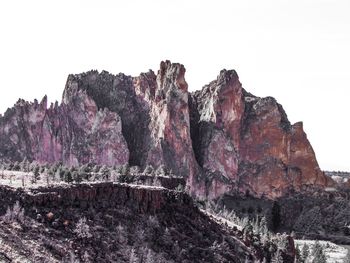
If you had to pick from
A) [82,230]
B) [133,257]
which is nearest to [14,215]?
[82,230]

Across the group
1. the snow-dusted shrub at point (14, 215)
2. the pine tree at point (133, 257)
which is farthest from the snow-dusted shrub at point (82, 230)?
the snow-dusted shrub at point (14, 215)

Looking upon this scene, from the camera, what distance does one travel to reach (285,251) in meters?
182

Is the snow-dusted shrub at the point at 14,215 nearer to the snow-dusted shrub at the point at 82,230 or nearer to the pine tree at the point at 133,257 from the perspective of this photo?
the snow-dusted shrub at the point at 82,230

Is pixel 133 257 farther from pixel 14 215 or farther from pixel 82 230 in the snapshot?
pixel 14 215

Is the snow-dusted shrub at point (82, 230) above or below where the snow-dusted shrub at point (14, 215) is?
below

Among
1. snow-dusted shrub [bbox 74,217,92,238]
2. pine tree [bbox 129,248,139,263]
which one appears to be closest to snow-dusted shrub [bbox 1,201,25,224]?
snow-dusted shrub [bbox 74,217,92,238]

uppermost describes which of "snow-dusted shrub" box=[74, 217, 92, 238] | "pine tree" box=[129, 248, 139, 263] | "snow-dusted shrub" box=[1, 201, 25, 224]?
"snow-dusted shrub" box=[1, 201, 25, 224]

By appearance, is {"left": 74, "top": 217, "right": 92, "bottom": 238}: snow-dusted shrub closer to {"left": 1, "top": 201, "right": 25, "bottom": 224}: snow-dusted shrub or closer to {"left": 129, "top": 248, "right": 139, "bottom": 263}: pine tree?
{"left": 129, "top": 248, "right": 139, "bottom": 263}: pine tree

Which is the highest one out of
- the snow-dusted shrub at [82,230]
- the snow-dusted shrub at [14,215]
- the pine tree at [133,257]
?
the snow-dusted shrub at [14,215]

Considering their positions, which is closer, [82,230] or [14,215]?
[14,215]

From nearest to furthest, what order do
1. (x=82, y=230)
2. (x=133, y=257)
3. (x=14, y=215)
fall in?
(x=14, y=215) < (x=133, y=257) < (x=82, y=230)

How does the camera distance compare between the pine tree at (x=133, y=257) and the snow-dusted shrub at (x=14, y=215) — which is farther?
the pine tree at (x=133, y=257)

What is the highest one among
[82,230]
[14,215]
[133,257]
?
[14,215]

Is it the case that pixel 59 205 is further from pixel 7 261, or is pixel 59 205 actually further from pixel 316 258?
pixel 316 258
